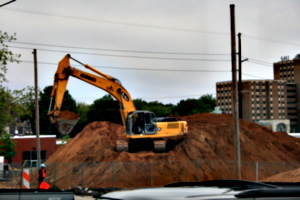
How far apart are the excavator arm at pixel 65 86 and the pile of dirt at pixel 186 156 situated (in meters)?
3.95

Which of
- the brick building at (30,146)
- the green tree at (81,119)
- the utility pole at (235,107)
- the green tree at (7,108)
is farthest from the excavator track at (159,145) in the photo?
the green tree at (81,119)

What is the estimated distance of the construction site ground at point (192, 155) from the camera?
4103 cm

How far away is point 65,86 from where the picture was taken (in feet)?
143

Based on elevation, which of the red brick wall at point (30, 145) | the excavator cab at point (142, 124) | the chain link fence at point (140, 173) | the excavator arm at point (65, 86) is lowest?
the chain link fence at point (140, 173)

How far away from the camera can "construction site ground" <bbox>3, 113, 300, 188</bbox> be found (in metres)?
41.0

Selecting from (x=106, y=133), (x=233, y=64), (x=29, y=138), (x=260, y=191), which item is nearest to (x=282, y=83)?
(x=29, y=138)

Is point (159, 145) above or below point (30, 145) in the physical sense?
above

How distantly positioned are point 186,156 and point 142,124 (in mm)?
5403

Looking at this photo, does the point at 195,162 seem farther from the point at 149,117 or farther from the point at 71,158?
the point at 71,158

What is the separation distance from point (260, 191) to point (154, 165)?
37669 millimetres

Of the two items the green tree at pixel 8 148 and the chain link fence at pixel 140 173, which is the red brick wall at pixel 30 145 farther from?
the chain link fence at pixel 140 173

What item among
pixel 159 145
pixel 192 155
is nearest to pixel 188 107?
pixel 192 155

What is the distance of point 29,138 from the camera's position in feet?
277

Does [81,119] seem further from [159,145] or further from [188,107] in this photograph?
[159,145]
